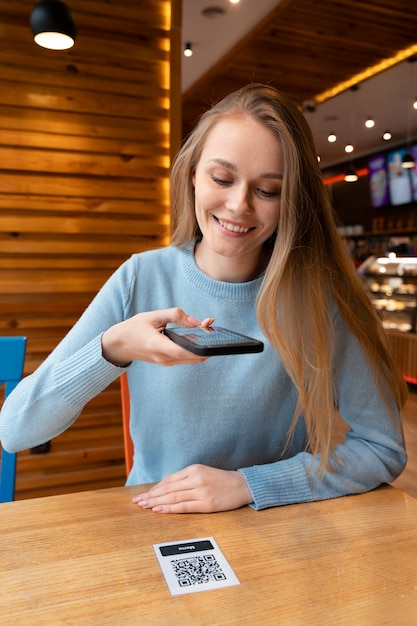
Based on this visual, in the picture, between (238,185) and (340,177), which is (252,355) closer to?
(238,185)

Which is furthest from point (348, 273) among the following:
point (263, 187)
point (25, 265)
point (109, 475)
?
point (109, 475)

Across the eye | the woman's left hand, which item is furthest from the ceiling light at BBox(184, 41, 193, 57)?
the woman's left hand

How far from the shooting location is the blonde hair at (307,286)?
123 cm

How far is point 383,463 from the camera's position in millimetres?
1231

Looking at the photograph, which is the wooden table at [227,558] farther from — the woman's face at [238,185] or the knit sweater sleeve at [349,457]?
the woman's face at [238,185]

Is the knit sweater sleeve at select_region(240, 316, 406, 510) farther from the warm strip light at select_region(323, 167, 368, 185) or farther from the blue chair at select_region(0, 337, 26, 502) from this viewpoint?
the warm strip light at select_region(323, 167, 368, 185)

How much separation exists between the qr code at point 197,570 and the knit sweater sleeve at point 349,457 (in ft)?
0.75

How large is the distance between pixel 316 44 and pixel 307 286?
14.4ft

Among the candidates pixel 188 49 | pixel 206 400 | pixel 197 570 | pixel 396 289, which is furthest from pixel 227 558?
pixel 396 289

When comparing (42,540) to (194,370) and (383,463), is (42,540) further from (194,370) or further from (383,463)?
(383,463)

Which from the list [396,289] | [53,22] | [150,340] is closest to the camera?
[150,340]

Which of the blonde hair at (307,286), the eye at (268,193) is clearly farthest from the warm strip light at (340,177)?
the eye at (268,193)

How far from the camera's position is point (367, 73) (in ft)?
18.8

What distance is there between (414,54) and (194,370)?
5169 millimetres
